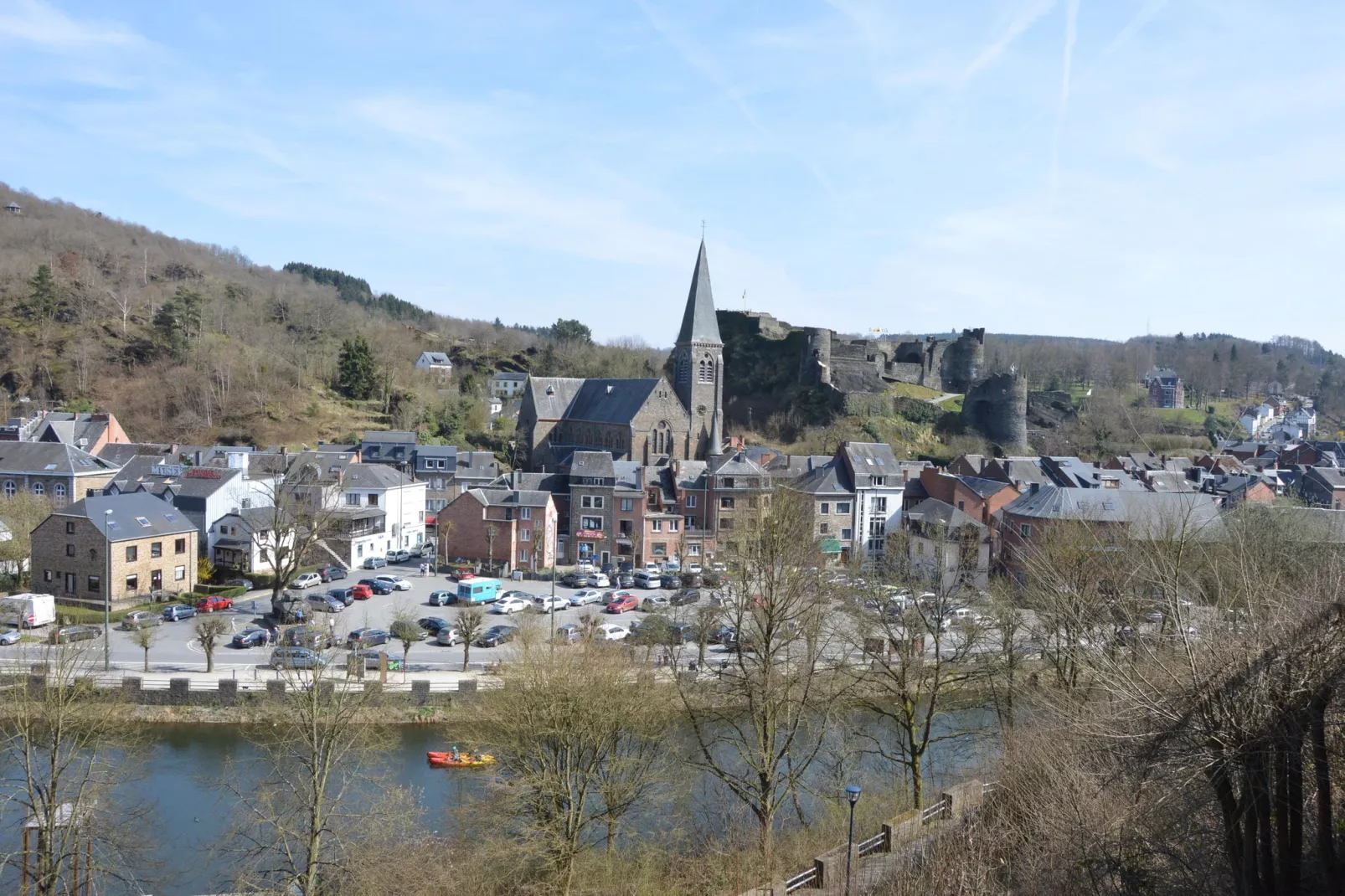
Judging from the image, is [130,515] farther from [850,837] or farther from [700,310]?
[700,310]

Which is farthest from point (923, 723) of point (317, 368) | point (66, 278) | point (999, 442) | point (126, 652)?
point (66, 278)

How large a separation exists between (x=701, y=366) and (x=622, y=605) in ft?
72.0

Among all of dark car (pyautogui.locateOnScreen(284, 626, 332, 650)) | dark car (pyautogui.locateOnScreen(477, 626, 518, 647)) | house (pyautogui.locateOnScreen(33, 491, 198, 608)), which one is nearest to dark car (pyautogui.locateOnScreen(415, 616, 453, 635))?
dark car (pyautogui.locateOnScreen(477, 626, 518, 647))

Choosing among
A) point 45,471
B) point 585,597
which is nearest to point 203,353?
point 45,471

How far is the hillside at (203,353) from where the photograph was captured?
169 ft

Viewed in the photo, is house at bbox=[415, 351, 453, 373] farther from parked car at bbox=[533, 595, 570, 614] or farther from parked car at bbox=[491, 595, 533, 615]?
parked car at bbox=[491, 595, 533, 615]

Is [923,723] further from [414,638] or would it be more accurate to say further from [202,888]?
[414,638]

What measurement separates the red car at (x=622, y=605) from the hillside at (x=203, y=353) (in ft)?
88.0

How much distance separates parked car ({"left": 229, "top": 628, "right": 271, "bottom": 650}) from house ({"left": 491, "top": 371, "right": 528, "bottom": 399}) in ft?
141

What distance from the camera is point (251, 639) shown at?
22.9m

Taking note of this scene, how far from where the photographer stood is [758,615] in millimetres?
15242

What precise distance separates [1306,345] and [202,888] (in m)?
143

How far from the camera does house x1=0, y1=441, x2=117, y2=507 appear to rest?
1378 inches

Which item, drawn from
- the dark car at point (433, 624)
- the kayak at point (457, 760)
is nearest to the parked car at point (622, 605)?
the dark car at point (433, 624)
